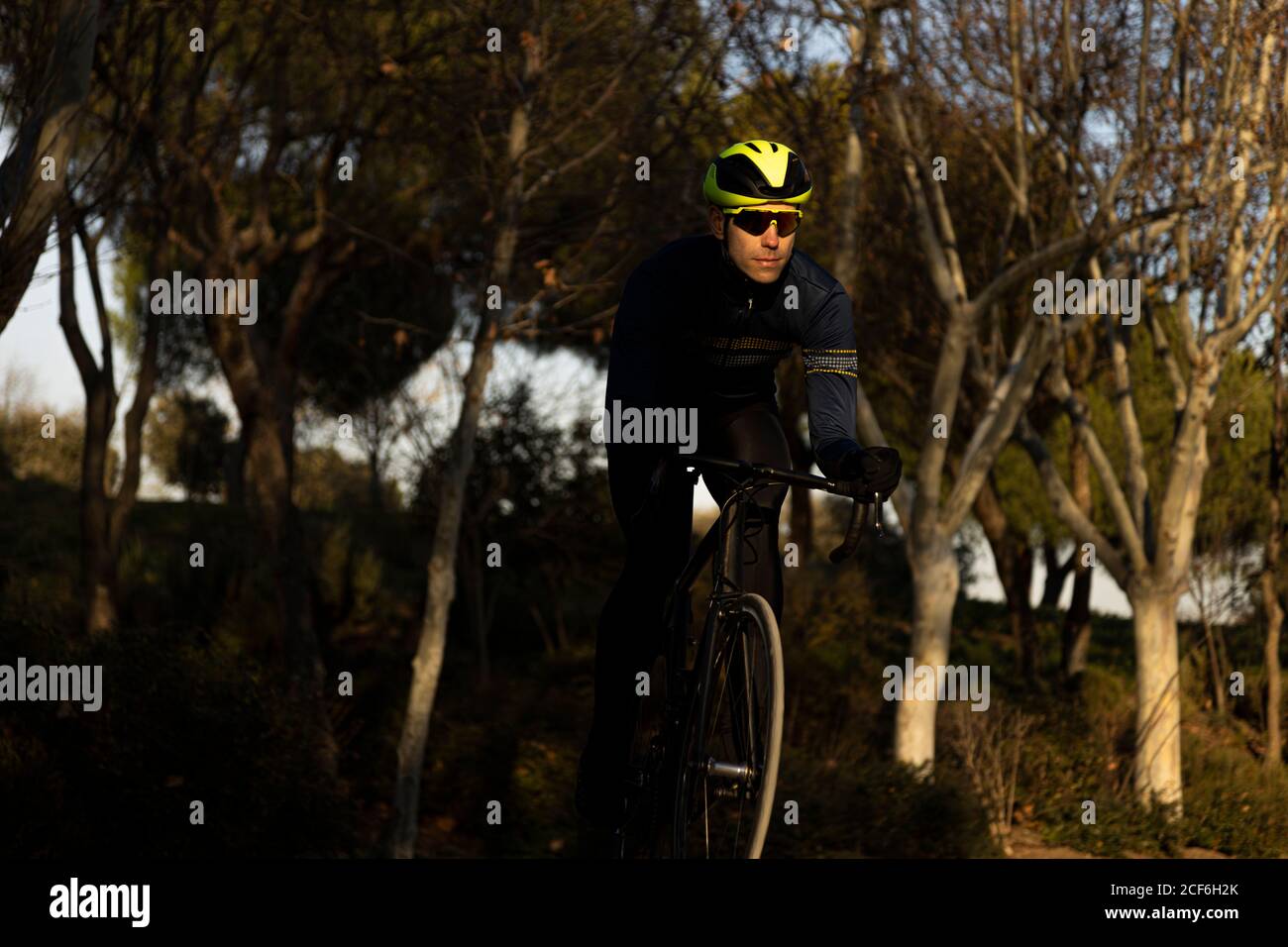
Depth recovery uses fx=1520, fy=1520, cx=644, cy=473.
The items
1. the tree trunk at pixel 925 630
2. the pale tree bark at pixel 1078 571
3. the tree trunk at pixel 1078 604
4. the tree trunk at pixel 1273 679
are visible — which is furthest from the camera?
the tree trunk at pixel 1078 604

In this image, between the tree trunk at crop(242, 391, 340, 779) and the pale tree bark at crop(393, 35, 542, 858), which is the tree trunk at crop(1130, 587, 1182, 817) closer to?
the pale tree bark at crop(393, 35, 542, 858)

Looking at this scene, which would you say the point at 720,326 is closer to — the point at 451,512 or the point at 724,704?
the point at 724,704

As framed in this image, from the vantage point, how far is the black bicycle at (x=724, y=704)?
15.0ft

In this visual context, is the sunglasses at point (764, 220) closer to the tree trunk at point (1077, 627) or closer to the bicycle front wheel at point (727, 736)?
the bicycle front wheel at point (727, 736)

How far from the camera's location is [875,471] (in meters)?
4.42

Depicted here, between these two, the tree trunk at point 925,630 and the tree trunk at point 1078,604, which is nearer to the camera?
the tree trunk at point 925,630

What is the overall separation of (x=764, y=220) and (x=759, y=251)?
0.10 metres

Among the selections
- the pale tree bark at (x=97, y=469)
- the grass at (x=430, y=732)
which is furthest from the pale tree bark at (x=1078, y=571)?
the pale tree bark at (x=97, y=469)

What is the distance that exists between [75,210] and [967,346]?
9.46 meters

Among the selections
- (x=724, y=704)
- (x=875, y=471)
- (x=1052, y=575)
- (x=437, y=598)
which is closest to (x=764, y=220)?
(x=875, y=471)

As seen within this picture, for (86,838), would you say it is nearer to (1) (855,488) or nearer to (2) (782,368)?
(1) (855,488)

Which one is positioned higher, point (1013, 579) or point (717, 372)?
point (1013, 579)

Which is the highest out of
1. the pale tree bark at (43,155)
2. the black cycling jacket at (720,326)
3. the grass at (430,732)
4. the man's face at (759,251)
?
the pale tree bark at (43,155)

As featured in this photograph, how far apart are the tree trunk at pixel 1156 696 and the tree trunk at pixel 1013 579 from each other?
534cm
